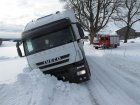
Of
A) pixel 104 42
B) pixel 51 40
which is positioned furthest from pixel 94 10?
pixel 51 40

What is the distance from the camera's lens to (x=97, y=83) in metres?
12.5

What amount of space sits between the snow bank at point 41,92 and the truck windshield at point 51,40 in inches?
43.5

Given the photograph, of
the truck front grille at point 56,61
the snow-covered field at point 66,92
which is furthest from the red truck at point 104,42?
the truck front grille at point 56,61

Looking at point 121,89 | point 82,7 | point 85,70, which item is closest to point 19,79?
point 85,70

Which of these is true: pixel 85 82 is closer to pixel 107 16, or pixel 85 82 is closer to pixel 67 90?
pixel 67 90

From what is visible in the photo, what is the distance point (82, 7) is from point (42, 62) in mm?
42625

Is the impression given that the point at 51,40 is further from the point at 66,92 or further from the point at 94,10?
the point at 94,10

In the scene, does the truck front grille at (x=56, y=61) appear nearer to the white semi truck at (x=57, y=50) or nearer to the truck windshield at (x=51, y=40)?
the white semi truck at (x=57, y=50)

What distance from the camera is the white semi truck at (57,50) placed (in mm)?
11719

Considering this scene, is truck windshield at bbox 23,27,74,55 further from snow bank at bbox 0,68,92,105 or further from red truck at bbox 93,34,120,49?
red truck at bbox 93,34,120,49

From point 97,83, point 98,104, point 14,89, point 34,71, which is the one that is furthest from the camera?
point 97,83

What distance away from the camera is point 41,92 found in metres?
9.59

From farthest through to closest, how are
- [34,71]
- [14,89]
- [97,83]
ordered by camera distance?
[97,83], [34,71], [14,89]

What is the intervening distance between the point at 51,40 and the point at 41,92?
3168 mm
